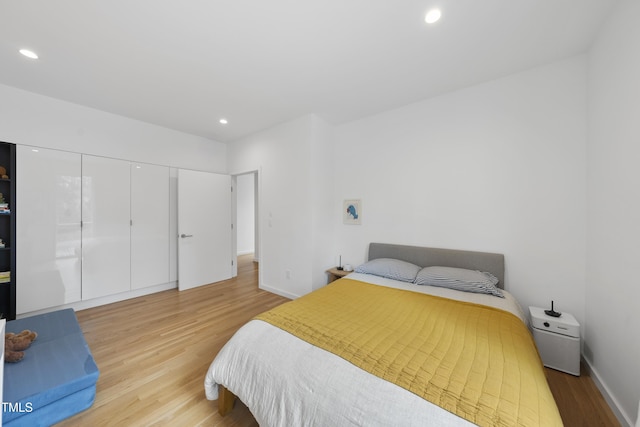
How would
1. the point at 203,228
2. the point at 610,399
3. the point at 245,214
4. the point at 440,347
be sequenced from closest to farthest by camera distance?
the point at 440,347, the point at 610,399, the point at 203,228, the point at 245,214

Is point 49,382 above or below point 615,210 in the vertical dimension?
below

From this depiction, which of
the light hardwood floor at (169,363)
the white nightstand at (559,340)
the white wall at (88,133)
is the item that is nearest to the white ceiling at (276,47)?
the white wall at (88,133)

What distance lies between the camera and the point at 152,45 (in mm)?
1895

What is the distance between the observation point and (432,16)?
5.28 ft

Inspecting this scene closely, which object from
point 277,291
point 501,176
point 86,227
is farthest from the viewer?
point 277,291

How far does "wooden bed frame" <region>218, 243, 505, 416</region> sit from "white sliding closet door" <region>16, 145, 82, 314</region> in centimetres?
394

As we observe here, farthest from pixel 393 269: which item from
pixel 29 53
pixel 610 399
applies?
pixel 29 53

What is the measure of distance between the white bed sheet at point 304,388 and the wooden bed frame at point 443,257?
76.4 inches

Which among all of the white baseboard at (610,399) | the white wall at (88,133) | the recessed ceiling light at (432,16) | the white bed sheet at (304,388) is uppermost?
the recessed ceiling light at (432,16)

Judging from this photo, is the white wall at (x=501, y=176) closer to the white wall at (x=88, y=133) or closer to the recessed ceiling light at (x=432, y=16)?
the recessed ceiling light at (x=432, y=16)

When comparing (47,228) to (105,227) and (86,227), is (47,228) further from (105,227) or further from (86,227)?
(105,227)

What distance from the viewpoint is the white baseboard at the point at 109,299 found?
2.76 metres

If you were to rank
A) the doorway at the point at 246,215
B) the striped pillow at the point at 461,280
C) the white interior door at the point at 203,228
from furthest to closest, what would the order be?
the doorway at the point at 246,215, the white interior door at the point at 203,228, the striped pillow at the point at 461,280

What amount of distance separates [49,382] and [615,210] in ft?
12.8
